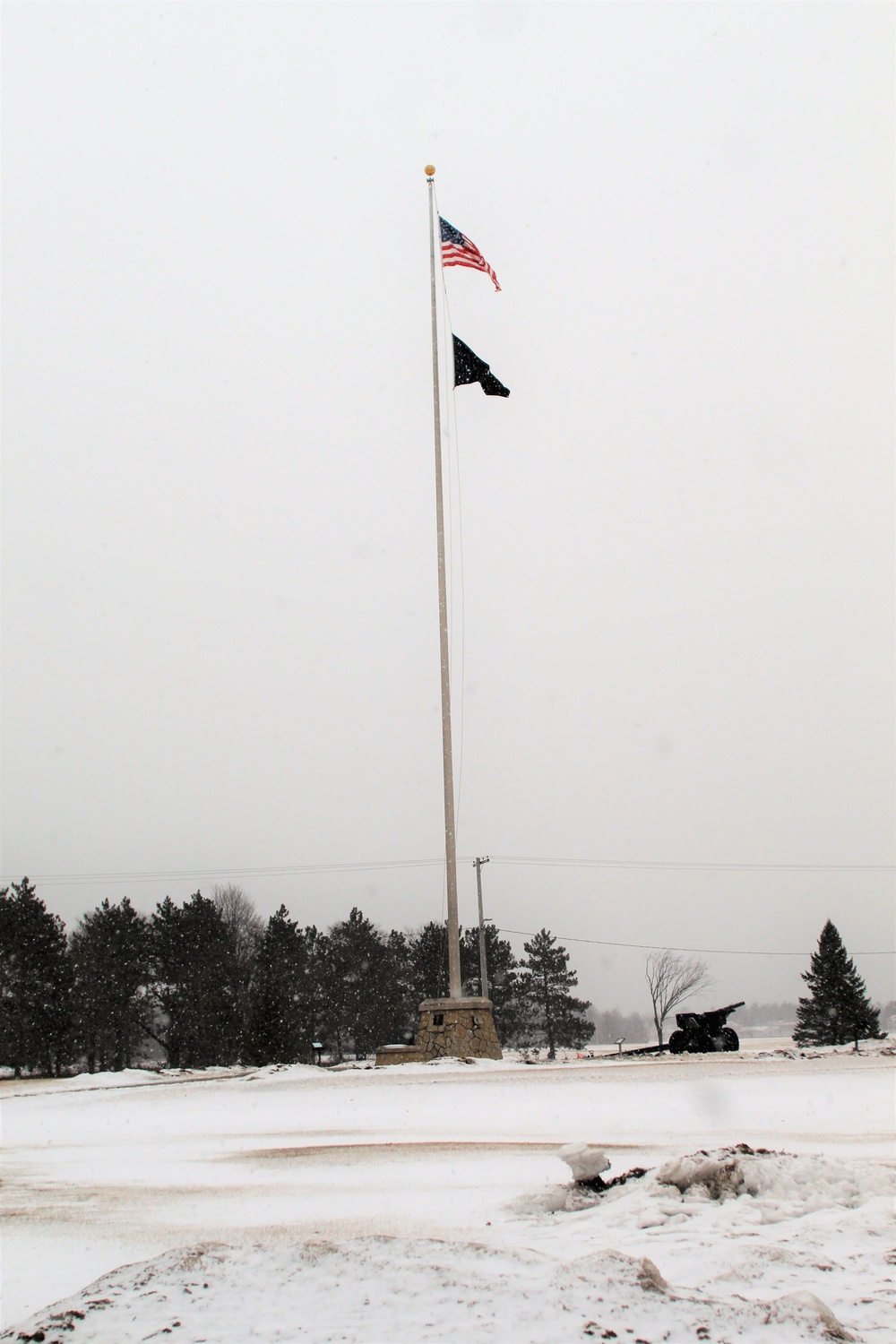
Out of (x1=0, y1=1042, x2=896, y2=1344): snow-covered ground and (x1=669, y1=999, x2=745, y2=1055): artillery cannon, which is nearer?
(x1=0, y1=1042, x2=896, y2=1344): snow-covered ground

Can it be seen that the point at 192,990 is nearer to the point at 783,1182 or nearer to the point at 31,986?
the point at 31,986

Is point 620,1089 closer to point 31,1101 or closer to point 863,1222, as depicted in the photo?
point 863,1222

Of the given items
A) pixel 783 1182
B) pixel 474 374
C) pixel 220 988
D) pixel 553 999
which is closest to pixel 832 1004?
pixel 553 999

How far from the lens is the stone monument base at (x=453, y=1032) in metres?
16.5

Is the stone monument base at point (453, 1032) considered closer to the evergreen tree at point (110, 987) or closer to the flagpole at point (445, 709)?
the flagpole at point (445, 709)

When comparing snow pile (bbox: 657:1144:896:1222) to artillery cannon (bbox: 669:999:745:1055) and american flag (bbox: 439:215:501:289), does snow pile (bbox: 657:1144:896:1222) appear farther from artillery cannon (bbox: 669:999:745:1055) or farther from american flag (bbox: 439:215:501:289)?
american flag (bbox: 439:215:501:289)

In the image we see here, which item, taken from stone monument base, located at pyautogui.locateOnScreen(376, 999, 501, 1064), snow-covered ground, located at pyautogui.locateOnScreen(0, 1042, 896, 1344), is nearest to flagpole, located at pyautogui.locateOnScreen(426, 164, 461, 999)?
stone monument base, located at pyautogui.locateOnScreen(376, 999, 501, 1064)

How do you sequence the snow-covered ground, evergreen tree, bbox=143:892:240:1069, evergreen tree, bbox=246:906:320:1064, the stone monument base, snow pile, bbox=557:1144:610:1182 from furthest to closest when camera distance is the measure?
1. evergreen tree, bbox=143:892:240:1069
2. evergreen tree, bbox=246:906:320:1064
3. the stone monument base
4. snow pile, bbox=557:1144:610:1182
5. the snow-covered ground

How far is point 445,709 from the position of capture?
19.4 m

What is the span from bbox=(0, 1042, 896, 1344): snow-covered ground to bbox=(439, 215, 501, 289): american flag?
60.1ft

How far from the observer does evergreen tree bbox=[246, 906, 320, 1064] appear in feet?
118

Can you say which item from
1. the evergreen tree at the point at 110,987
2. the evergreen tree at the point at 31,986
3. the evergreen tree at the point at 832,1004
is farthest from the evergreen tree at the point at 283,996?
the evergreen tree at the point at 832,1004

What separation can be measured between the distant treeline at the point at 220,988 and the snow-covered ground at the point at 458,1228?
30786mm

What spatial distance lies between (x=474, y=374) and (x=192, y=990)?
37079 mm
